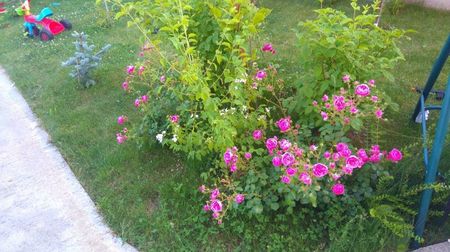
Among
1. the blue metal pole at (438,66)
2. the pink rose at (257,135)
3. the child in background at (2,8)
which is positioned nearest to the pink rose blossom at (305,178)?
the pink rose at (257,135)

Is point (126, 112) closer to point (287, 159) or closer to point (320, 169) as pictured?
point (287, 159)

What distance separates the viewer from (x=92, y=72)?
17.1 ft

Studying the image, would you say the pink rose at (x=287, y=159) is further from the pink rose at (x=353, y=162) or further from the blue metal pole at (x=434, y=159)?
the blue metal pole at (x=434, y=159)

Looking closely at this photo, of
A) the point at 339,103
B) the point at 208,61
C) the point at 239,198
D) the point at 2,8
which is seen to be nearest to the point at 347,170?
the point at 339,103

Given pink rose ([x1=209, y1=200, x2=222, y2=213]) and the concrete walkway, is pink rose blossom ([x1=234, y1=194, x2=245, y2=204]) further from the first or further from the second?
the concrete walkway

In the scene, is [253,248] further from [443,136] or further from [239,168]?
[443,136]

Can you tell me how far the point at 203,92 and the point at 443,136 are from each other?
1.50 meters

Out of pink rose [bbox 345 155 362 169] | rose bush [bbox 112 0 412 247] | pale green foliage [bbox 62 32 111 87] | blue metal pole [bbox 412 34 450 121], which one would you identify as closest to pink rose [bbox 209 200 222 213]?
rose bush [bbox 112 0 412 247]

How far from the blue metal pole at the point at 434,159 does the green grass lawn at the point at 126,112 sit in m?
0.45

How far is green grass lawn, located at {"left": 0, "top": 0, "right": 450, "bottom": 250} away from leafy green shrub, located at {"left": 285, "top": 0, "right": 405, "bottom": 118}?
0.80 meters

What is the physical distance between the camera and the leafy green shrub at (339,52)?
2777 millimetres

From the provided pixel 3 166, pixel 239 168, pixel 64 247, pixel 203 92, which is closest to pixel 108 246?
pixel 64 247

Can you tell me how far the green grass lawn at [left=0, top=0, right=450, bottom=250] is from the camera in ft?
9.63

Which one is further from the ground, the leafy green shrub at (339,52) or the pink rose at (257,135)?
the leafy green shrub at (339,52)
